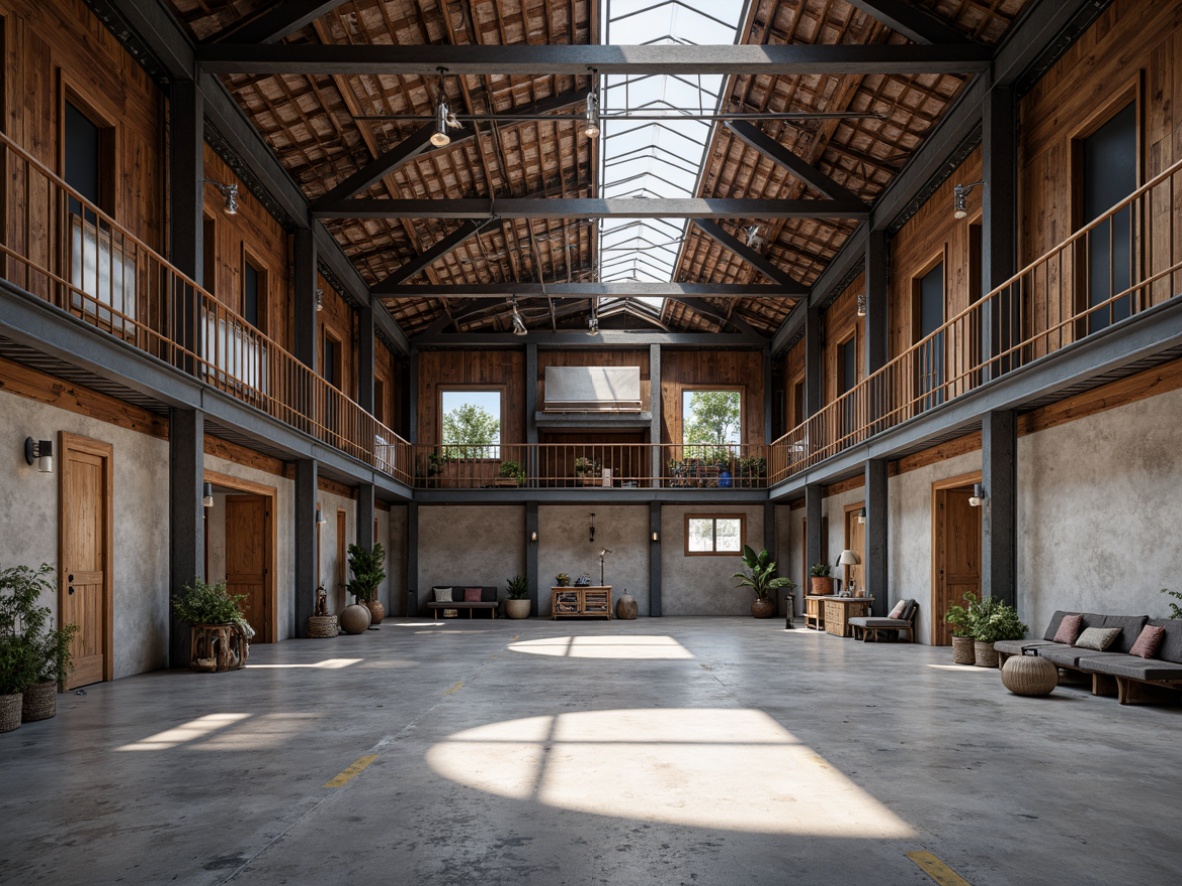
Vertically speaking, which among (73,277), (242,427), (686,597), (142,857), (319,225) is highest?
(319,225)

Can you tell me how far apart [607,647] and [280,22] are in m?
9.12

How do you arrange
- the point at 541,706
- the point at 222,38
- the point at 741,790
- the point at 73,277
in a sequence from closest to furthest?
the point at 741,790, the point at 541,706, the point at 73,277, the point at 222,38

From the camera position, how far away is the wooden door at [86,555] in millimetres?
8984

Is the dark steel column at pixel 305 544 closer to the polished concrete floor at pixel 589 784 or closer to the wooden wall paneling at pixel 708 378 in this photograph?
the polished concrete floor at pixel 589 784

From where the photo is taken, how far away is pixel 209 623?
34.5ft

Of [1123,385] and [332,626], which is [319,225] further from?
[1123,385]

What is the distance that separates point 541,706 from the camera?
7910 millimetres

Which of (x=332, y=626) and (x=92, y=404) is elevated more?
(x=92, y=404)

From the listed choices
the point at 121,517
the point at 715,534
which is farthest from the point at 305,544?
the point at 715,534

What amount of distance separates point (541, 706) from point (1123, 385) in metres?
6.31

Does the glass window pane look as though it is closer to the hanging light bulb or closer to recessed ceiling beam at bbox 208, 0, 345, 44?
the hanging light bulb

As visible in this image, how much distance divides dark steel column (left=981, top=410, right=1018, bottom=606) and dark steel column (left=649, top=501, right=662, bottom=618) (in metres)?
12.4

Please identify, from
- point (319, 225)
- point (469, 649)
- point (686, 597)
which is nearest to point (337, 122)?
point (319, 225)

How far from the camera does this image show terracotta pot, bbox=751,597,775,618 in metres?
21.9
